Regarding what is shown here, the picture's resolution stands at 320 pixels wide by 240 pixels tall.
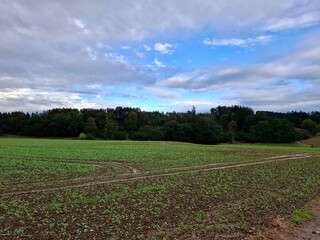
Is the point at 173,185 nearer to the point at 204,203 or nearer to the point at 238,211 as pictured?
the point at 204,203

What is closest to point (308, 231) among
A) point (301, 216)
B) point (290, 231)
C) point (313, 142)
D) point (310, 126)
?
point (290, 231)

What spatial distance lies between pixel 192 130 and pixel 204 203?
105273mm

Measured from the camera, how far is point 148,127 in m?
131

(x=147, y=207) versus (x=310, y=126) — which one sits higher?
(x=310, y=126)

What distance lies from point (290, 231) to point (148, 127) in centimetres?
11971

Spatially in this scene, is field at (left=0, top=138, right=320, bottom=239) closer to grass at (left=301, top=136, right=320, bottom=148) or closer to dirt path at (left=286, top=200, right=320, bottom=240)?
dirt path at (left=286, top=200, right=320, bottom=240)

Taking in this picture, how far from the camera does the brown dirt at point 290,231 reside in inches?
429

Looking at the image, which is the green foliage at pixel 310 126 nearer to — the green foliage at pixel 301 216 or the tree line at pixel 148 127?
the tree line at pixel 148 127

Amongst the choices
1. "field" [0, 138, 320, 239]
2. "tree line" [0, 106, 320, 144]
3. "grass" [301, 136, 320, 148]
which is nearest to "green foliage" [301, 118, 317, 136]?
"tree line" [0, 106, 320, 144]

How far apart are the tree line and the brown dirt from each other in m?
105

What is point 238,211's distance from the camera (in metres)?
13.7

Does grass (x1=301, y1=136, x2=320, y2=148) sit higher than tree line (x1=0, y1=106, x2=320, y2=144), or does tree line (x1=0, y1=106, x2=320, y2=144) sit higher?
tree line (x1=0, y1=106, x2=320, y2=144)

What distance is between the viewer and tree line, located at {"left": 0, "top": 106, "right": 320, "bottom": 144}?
120625 millimetres

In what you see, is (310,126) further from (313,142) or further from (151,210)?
(151,210)
